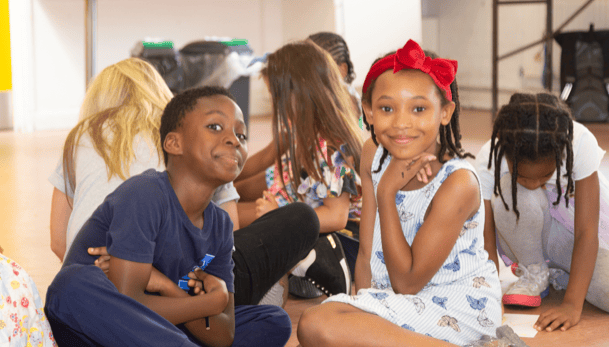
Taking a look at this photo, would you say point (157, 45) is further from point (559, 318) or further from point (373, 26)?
point (559, 318)

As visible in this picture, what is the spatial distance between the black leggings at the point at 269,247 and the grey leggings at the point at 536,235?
616mm

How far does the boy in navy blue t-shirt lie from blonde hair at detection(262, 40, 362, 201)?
25.5 inches

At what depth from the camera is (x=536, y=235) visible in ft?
6.42

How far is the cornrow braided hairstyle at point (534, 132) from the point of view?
1.74 metres

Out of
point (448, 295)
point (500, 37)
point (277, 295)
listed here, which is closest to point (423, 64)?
point (448, 295)

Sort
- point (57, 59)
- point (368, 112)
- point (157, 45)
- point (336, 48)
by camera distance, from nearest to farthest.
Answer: point (368, 112), point (336, 48), point (157, 45), point (57, 59)

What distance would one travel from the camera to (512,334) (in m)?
1.40

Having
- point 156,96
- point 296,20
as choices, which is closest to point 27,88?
point 296,20

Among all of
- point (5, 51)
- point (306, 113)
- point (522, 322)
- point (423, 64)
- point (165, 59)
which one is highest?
point (5, 51)

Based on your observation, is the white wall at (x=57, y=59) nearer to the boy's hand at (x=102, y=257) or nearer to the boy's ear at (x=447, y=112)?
the boy's hand at (x=102, y=257)

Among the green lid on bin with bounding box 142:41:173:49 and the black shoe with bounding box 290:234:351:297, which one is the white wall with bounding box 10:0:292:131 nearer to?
the green lid on bin with bounding box 142:41:173:49

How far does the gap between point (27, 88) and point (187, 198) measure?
5862mm

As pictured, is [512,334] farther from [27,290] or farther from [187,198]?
[27,290]

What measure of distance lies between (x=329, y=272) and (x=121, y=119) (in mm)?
733
